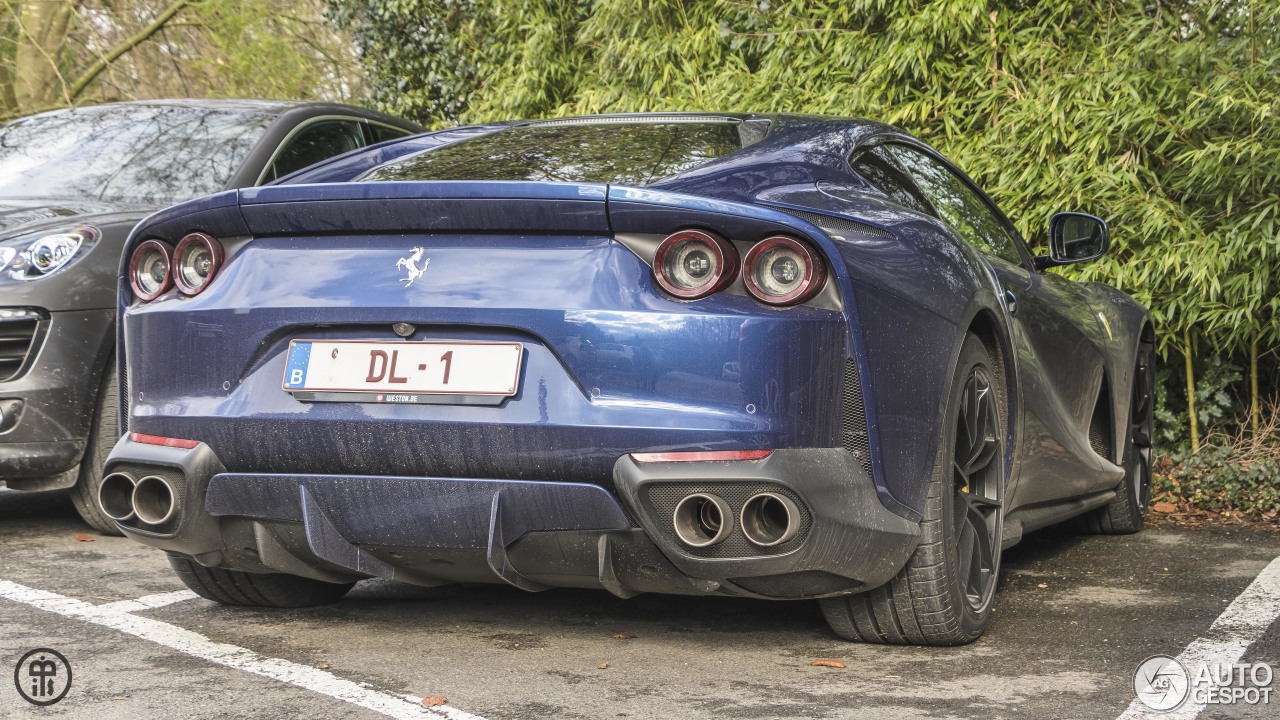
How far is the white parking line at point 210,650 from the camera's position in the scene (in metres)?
2.85

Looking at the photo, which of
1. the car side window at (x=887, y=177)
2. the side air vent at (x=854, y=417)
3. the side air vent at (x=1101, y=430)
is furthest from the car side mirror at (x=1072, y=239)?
the side air vent at (x=854, y=417)

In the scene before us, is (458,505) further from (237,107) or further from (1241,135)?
(1241,135)

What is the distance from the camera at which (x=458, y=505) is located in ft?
9.66

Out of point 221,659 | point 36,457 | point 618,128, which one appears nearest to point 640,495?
point 221,659

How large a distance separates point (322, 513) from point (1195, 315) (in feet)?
14.0

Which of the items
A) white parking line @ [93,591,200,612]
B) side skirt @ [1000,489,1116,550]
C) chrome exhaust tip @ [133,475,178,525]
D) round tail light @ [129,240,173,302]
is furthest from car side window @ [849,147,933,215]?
white parking line @ [93,591,200,612]

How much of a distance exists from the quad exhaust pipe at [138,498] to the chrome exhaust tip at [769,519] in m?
1.26

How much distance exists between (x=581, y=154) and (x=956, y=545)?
1266 millimetres

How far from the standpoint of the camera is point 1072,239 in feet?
15.9

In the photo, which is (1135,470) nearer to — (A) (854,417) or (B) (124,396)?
(A) (854,417)

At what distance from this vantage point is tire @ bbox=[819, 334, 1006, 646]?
3229 mm

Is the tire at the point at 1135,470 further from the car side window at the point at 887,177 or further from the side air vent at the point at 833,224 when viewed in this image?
the side air vent at the point at 833,224

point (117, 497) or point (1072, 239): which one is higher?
point (1072, 239)

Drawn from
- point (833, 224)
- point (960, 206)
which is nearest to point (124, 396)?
point (833, 224)
